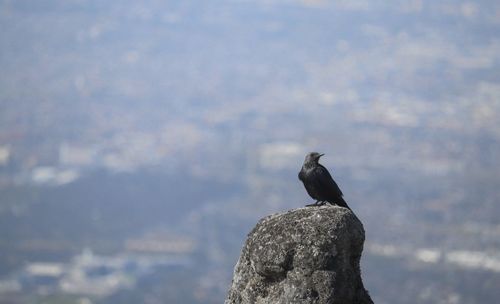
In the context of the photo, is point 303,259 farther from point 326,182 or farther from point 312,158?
point 312,158

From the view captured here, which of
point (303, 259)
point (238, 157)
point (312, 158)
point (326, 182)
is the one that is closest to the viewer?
Answer: point (303, 259)

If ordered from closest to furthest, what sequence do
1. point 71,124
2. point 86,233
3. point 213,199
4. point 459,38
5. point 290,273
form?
point 290,273 → point 86,233 → point 213,199 → point 71,124 → point 459,38

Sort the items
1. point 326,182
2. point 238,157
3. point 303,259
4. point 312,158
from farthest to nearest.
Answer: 1. point 238,157
2. point 312,158
3. point 326,182
4. point 303,259

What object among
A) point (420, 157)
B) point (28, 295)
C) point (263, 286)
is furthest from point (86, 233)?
point (263, 286)

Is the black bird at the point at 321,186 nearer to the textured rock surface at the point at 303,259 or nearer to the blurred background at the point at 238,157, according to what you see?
the textured rock surface at the point at 303,259

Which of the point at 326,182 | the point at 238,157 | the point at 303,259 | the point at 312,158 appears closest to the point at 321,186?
the point at 326,182

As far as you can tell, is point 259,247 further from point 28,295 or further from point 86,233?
point 86,233
